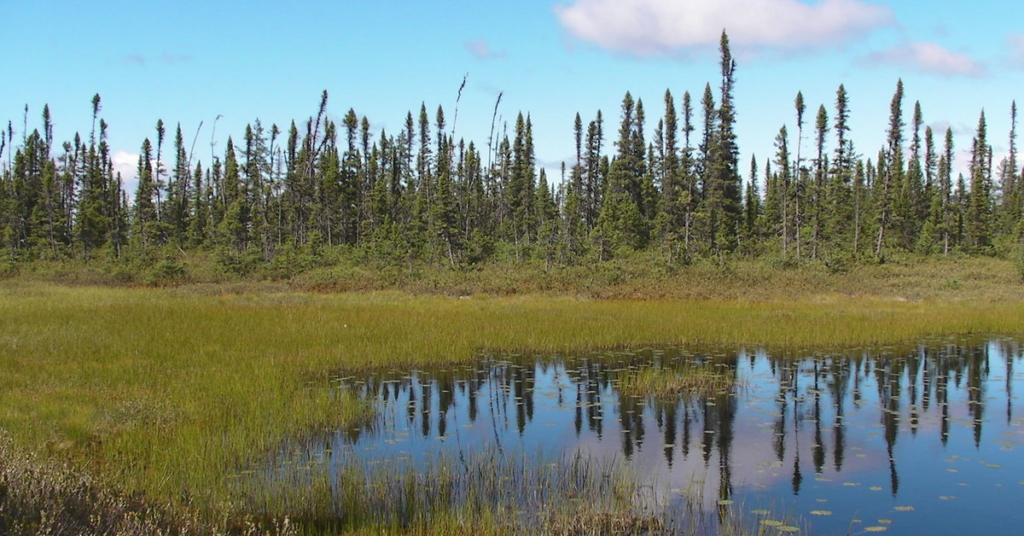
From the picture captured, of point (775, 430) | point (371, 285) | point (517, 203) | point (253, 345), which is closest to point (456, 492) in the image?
point (775, 430)

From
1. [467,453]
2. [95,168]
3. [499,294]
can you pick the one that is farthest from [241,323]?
[95,168]

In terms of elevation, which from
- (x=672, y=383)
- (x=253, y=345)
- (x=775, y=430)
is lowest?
(x=775, y=430)

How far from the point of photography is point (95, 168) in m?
78.9

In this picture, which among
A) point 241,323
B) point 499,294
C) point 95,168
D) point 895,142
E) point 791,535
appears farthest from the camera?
point 95,168

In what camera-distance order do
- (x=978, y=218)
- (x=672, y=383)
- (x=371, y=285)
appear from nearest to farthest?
(x=672, y=383) → (x=371, y=285) → (x=978, y=218)

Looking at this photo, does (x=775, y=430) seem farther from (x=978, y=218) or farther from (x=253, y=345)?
(x=978, y=218)

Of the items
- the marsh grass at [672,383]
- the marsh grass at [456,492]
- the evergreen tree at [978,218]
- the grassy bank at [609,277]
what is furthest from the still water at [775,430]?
the evergreen tree at [978,218]

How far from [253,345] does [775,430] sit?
495 inches

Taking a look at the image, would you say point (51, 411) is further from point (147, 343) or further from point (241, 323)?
point (241, 323)

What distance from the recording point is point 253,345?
18.0m

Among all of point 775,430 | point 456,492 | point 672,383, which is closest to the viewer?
point 456,492

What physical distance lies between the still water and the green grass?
1.47 m

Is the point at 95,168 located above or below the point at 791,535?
above

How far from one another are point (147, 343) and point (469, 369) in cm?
791
